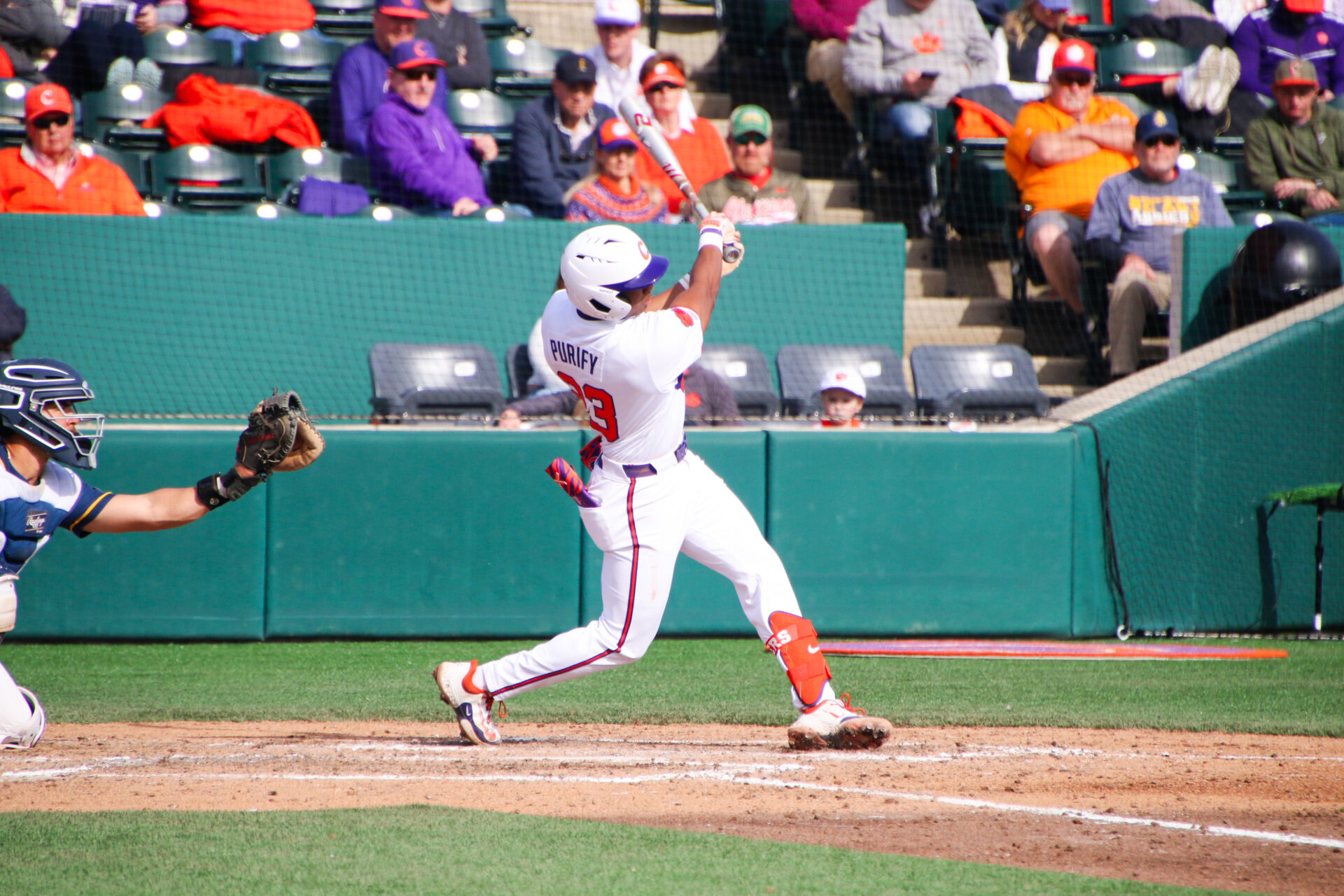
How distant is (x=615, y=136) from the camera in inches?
347

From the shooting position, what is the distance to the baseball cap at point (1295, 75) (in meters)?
9.96

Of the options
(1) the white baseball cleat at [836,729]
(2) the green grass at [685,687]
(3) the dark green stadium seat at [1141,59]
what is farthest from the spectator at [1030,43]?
(1) the white baseball cleat at [836,729]

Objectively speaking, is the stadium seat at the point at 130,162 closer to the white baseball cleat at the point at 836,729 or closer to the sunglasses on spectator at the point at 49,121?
the sunglasses on spectator at the point at 49,121

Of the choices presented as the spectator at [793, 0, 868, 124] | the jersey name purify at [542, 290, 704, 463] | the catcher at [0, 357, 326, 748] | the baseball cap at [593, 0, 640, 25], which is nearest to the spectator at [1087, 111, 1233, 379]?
the spectator at [793, 0, 868, 124]

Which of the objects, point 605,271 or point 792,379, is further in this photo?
point 792,379

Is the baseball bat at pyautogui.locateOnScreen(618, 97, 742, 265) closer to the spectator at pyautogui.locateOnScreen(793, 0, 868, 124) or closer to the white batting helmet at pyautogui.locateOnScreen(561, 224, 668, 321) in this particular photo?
the white batting helmet at pyautogui.locateOnScreen(561, 224, 668, 321)

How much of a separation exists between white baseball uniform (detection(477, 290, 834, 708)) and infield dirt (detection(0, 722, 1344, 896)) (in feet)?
1.16

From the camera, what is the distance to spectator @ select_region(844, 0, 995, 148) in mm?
10328

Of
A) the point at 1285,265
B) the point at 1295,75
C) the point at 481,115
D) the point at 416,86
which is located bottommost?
the point at 1285,265

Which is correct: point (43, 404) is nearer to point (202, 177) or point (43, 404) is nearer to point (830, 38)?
point (202, 177)

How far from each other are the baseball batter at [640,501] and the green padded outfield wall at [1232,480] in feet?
12.8

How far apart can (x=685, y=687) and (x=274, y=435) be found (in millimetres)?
2514

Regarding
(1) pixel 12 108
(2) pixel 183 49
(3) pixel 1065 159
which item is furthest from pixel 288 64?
(3) pixel 1065 159

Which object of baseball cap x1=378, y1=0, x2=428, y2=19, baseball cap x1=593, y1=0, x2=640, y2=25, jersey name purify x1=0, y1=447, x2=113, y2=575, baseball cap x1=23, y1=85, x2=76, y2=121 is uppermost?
baseball cap x1=378, y1=0, x2=428, y2=19
